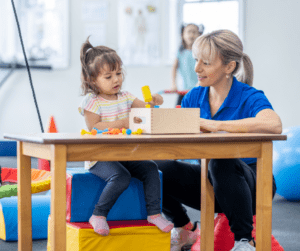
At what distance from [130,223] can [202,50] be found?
0.70 meters

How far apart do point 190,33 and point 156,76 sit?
1.38 m

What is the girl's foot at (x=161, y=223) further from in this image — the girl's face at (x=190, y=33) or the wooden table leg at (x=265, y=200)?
the girl's face at (x=190, y=33)

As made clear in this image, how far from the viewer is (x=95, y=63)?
170cm

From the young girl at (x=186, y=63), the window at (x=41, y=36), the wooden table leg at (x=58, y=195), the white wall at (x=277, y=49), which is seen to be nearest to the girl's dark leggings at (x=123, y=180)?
the wooden table leg at (x=58, y=195)

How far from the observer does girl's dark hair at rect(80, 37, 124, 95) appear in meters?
1.68

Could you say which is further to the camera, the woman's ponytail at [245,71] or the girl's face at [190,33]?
the girl's face at [190,33]

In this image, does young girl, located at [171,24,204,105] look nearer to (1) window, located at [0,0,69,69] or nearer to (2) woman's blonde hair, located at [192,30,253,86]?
(1) window, located at [0,0,69,69]

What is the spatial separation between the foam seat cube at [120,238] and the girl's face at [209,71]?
57 cm

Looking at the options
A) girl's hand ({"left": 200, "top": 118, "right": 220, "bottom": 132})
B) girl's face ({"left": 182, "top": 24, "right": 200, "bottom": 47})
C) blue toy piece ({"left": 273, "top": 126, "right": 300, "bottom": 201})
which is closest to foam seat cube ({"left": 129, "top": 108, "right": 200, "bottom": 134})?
girl's hand ({"left": 200, "top": 118, "right": 220, "bottom": 132})

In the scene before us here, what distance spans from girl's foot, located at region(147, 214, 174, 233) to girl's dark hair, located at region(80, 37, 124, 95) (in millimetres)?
565

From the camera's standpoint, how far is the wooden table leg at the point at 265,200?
1285 mm

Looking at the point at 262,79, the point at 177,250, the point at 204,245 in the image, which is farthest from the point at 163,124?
the point at 262,79

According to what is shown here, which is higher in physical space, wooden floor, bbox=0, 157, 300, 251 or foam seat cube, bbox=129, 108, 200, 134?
foam seat cube, bbox=129, 108, 200, 134

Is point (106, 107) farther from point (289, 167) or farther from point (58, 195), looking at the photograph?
point (289, 167)
